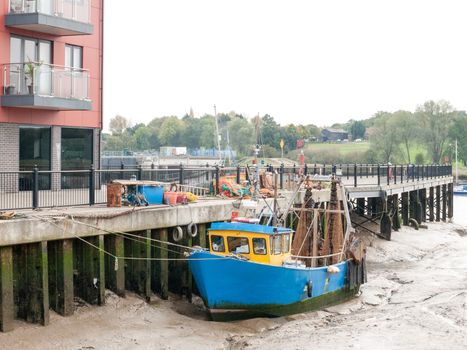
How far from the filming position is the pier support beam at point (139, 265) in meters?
21.5

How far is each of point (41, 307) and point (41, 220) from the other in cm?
210

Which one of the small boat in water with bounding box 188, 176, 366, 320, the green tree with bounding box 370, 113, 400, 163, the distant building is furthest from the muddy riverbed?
the distant building

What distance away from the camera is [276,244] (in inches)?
845

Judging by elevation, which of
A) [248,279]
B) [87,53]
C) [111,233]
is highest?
[87,53]

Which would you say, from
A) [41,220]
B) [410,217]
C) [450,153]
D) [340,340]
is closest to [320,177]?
[340,340]

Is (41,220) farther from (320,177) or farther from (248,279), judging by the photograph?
(320,177)

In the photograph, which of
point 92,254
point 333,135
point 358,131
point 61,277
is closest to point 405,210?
point 92,254

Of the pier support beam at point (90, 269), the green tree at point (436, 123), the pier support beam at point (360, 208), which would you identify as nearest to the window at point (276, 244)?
the pier support beam at point (90, 269)

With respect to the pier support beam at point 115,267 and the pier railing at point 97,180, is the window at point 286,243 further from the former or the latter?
the pier support beam at point 115,267

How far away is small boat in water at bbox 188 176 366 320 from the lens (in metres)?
20.7

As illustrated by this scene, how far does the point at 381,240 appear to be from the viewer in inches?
1553

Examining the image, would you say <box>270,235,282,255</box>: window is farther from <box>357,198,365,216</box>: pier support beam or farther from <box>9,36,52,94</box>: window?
<box>357,198,365,216</box>: pier support beam

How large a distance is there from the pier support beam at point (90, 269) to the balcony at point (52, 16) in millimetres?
11051

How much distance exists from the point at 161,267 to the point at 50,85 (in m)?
10.1
